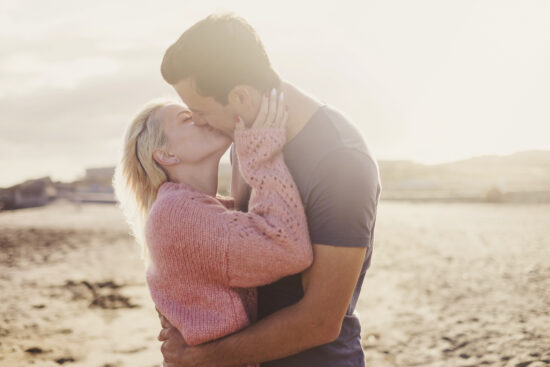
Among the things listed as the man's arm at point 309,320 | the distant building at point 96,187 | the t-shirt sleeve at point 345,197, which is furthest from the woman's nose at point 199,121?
the distant building at point 96,187

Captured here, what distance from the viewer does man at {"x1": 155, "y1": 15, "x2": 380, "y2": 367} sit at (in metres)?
1.74

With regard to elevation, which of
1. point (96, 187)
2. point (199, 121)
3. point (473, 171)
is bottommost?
point (473, 171)

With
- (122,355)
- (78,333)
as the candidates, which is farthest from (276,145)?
(78,333)

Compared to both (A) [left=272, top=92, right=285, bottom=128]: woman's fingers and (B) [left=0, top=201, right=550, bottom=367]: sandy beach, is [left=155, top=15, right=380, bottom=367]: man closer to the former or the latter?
(A) [left=272, top=92, right=285, bottom=128]: woman's fingers

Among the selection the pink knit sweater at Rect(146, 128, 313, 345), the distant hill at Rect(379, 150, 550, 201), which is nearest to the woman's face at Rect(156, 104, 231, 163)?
the pink knit sweater at Rect(146, 128, 313, 345)

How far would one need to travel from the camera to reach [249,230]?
1.84 m

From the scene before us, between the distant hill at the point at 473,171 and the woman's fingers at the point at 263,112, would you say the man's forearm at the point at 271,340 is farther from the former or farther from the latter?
the distant hill at the point at 473,171

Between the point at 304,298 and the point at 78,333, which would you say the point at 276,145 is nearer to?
the point at 304,298

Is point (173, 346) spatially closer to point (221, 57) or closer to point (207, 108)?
point (207, 108)

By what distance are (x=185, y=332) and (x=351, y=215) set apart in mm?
850

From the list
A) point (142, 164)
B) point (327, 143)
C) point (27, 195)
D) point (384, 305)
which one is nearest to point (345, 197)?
point (327, 143)

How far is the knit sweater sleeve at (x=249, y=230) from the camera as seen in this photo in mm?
1799

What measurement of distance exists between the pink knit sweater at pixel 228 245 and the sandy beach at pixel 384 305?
13.3ft

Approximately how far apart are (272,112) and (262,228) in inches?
18.2
